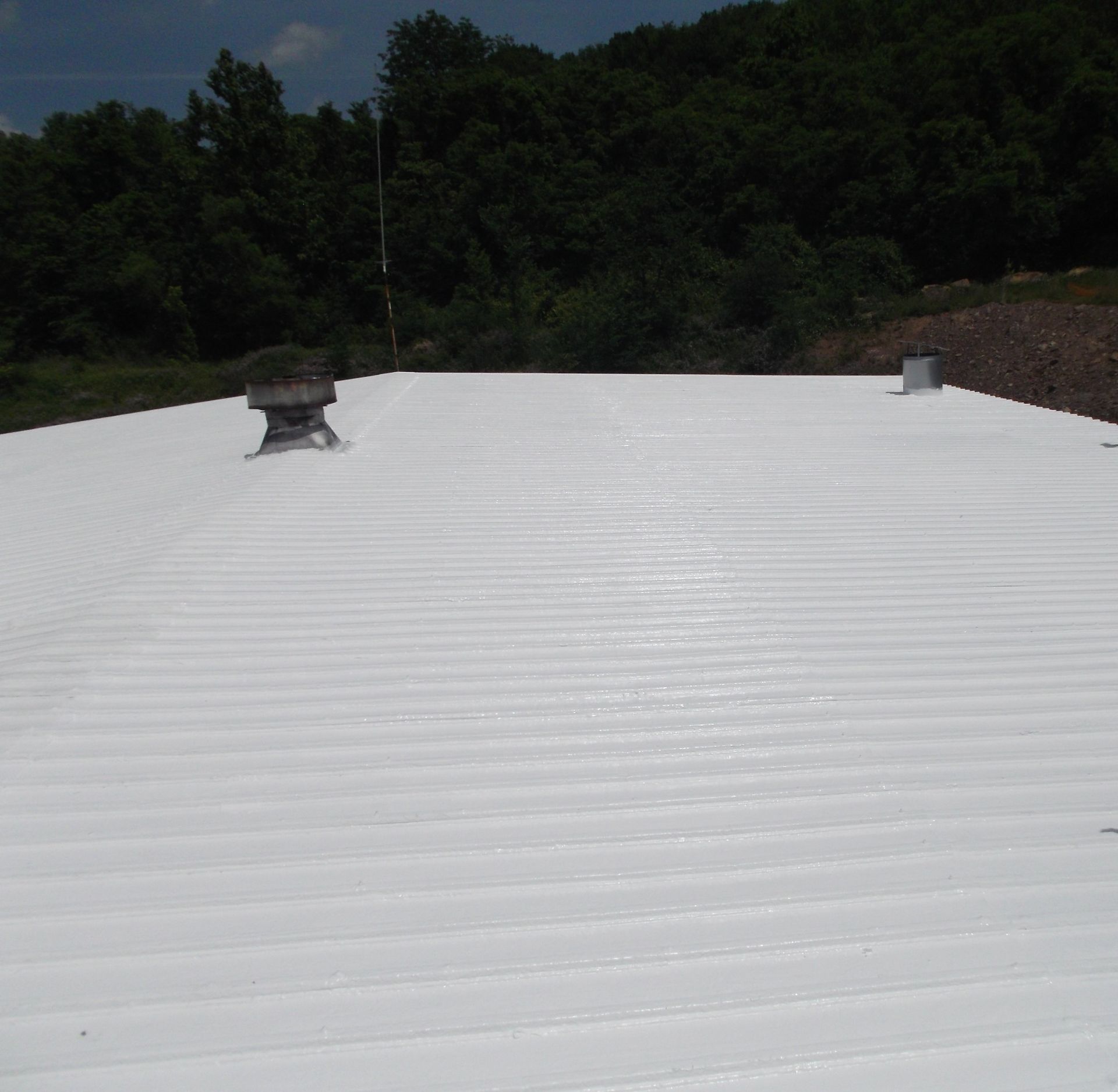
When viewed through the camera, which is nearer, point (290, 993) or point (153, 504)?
point (290, 993)

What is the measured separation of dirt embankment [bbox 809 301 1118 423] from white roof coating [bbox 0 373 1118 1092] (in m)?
16.5

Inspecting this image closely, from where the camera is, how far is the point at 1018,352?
22688 mm

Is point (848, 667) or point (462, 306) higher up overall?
point (848, 667)

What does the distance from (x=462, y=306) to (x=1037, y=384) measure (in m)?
19.3

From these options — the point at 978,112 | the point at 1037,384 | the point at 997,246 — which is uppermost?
the point at 978,112

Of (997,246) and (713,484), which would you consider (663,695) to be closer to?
(713,484)

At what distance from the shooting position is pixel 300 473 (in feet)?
21.9

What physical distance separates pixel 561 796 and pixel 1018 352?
75.9 feet

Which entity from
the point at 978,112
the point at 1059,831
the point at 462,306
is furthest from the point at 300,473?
the point at 978,112

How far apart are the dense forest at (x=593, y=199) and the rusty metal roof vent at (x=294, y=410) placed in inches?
847

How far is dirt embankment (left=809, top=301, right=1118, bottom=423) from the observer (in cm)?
2041

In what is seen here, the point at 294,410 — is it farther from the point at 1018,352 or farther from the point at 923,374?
the point at 1018,352

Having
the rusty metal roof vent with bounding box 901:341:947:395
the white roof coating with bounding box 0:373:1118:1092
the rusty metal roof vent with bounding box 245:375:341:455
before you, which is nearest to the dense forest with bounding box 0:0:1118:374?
the rusty metal roof vent with bounding box 901:341:947:395

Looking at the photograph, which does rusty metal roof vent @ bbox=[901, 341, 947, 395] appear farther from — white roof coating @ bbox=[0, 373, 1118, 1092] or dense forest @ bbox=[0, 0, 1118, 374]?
dense forest @ bbox=[0, 0, 1118, 374]
